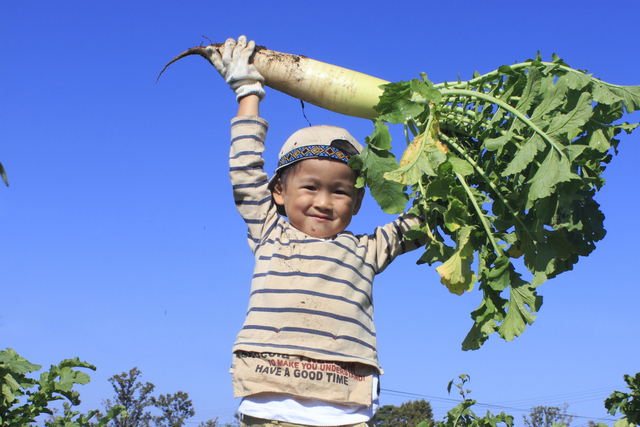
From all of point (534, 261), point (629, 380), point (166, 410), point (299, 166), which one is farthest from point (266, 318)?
point (166, 410)

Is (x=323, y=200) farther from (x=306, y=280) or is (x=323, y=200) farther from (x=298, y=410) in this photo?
(x=298, y=410)

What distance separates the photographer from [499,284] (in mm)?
2508

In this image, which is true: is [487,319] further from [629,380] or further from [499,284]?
[629,380]

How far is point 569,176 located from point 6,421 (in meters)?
3.07

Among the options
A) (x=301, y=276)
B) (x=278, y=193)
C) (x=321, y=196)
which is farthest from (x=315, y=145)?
(x=301, y=276)

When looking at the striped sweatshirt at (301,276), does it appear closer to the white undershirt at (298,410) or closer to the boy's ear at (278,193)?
the boy's ear at (278,193)

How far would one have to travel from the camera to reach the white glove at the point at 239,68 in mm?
3605

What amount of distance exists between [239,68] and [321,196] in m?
1.11

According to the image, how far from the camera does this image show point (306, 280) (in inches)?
116

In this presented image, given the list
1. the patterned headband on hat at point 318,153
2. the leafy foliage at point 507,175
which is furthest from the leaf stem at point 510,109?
the patterned headband on hat at point 318,153

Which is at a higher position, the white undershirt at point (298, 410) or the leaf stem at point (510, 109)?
the leaf stem at point (510, 109)

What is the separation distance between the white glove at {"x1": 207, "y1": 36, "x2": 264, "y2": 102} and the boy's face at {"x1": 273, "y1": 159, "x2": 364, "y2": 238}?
28.2 inches

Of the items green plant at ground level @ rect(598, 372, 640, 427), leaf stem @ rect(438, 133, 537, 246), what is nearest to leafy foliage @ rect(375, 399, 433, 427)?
green plant at ground level @ rect(598, 372, 640, 427)

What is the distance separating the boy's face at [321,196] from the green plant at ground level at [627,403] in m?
3.46
